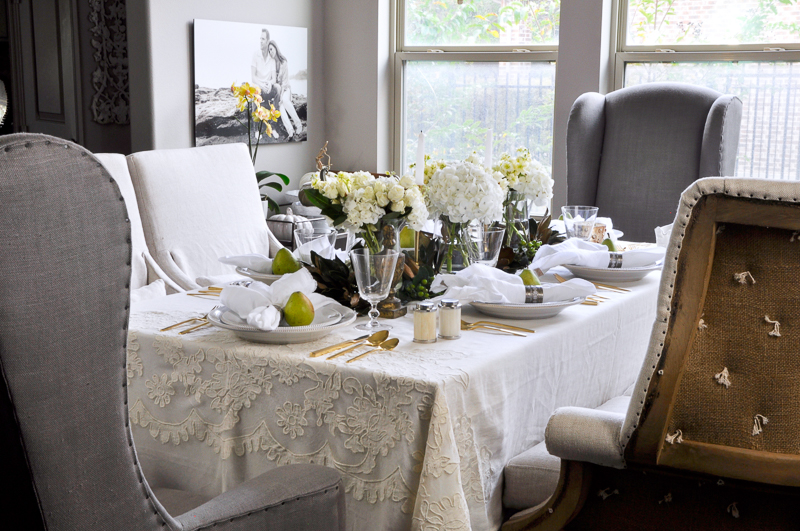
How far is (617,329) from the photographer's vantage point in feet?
6.21

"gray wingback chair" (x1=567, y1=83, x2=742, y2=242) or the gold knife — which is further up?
"gray wingback chair" (x1=567, y1=83, x2=742, y2=242)

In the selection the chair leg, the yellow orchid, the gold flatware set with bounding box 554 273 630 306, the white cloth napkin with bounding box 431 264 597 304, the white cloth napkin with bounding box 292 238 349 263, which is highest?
the yellow orchid

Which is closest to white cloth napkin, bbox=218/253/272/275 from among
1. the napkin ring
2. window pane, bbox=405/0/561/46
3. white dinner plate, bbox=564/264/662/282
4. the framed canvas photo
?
the napkin ring

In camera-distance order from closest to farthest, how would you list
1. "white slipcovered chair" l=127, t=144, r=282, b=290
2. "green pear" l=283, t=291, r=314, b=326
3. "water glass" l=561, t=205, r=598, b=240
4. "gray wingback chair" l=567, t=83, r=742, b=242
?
"green pear" l=283, t=291, r=314, b=326 < "water glass" l=561, t=205, r=598, b=240 < "white slipcovered chair" l=127, t=144, r=282, b=290 < "gray wingback chair" l=567, t=83, r=742, b=242

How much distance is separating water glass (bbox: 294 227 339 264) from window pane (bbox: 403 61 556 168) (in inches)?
128

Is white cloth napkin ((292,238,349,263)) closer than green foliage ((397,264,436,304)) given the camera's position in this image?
No

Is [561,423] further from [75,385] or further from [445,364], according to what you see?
[75,385]

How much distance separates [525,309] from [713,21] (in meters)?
3.40

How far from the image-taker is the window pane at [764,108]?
4336mm

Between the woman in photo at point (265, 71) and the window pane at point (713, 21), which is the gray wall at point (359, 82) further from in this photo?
the window pane at point (713, 21)

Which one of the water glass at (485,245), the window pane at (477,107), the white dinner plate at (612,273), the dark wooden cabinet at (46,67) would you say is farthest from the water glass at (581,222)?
the dark wooden cabinet at (46,67)

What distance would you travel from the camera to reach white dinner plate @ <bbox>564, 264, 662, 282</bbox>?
2.12 metres

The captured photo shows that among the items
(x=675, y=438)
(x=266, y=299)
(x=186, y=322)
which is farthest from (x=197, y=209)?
(x=675, y=438)

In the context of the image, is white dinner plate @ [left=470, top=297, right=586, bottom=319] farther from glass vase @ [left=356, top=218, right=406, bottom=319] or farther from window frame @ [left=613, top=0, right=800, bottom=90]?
window frame @ [left=613, top=0, right=800, bottom=90]
